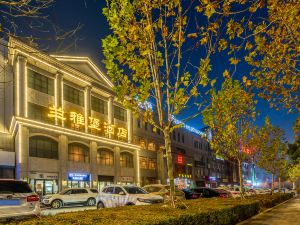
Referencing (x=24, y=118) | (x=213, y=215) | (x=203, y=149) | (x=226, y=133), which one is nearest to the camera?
(x=213, y=215)

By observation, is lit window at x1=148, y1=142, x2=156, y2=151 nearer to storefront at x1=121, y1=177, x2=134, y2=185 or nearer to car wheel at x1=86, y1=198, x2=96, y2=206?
storefront at x1=121, y1=177, x2=134, y2=185

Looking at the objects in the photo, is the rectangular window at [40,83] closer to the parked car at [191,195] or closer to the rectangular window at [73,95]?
the rectangular window at [73,95]

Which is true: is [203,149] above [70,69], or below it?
below

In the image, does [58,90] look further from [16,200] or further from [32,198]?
[16,200]

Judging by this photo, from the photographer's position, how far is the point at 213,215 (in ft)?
43.2

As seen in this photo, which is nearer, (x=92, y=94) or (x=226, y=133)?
(x=226, y=133)

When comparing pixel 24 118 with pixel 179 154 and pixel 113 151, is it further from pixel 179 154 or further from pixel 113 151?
pixel 179 154

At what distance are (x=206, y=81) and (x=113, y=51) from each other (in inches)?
128

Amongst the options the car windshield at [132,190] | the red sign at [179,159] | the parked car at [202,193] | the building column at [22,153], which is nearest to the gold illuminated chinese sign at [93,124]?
the building column at [22,153]

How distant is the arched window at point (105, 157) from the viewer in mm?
51409

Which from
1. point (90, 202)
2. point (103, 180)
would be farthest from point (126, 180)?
point (90, 202)

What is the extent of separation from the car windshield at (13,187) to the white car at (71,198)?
18.0m

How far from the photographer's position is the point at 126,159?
2277 inches

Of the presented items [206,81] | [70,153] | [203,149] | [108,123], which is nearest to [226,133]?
[206,81]
